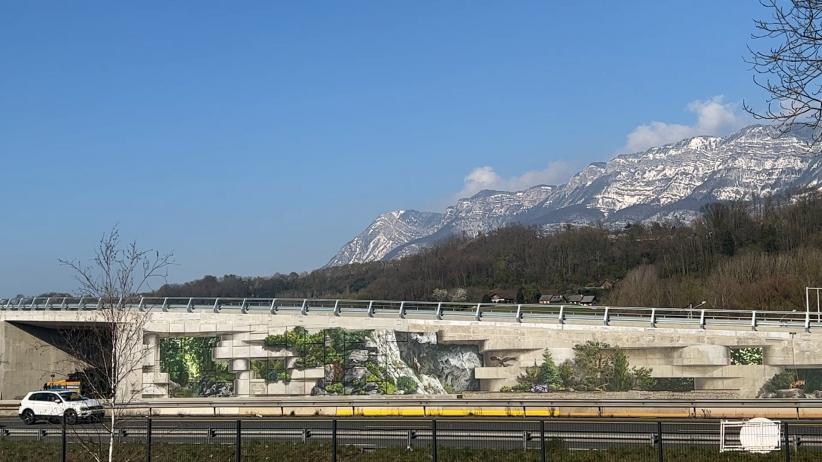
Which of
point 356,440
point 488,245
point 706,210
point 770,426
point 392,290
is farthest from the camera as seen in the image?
point 488,245

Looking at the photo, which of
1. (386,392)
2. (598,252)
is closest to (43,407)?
(386,392)

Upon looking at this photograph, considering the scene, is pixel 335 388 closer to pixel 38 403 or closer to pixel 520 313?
pixel 520 313

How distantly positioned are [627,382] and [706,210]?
111 m

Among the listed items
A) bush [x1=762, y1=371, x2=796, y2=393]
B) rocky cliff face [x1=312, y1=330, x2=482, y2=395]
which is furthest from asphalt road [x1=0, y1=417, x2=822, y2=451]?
rocky cliff face [x1=312, y1=330, x2=482, y2=395]

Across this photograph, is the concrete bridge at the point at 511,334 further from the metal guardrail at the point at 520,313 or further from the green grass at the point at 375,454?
the green grass at the point at 375,454

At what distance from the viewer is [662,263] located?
424 feet

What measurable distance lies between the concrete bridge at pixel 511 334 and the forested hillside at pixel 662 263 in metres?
39.7

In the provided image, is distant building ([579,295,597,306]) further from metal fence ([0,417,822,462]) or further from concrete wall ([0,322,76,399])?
metal fence ([0,417,822,462])

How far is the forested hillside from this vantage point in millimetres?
95688

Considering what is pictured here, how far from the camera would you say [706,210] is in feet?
494

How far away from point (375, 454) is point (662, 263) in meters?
108

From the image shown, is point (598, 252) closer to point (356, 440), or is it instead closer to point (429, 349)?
point (429, 349)

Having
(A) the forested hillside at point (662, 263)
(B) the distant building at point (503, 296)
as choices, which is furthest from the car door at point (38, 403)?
(B) the distant building at point (503, 296)

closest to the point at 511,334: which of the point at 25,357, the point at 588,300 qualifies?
the point at 25,357
